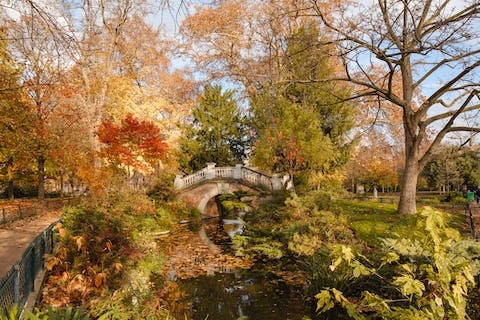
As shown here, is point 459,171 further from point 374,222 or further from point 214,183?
point 374,222

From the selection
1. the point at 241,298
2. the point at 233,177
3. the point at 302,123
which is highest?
the point at 302,123

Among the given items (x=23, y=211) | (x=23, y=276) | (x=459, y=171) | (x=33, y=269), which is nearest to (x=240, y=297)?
(x=33, y=269)

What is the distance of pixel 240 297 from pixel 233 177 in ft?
47.7

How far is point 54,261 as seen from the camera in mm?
6102

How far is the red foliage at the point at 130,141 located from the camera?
16234 mm

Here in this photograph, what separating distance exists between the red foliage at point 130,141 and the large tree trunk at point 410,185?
39.8 feet

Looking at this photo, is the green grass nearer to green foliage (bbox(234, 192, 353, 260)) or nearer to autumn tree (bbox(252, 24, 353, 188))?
green foliage (bbox(234, 192, 353, 260))

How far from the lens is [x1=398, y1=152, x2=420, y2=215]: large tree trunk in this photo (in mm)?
11594

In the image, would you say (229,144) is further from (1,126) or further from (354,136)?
(1,126)

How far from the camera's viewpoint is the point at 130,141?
55.3ft

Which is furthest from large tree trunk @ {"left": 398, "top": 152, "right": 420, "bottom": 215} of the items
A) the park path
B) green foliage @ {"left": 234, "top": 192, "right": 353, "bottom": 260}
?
the park path

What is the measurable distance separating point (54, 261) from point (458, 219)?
14.3 metres

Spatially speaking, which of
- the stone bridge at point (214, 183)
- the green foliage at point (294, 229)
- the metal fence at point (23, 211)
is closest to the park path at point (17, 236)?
the metal fence at point (23, 211)

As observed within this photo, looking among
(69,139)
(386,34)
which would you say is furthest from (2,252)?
(386,34)
